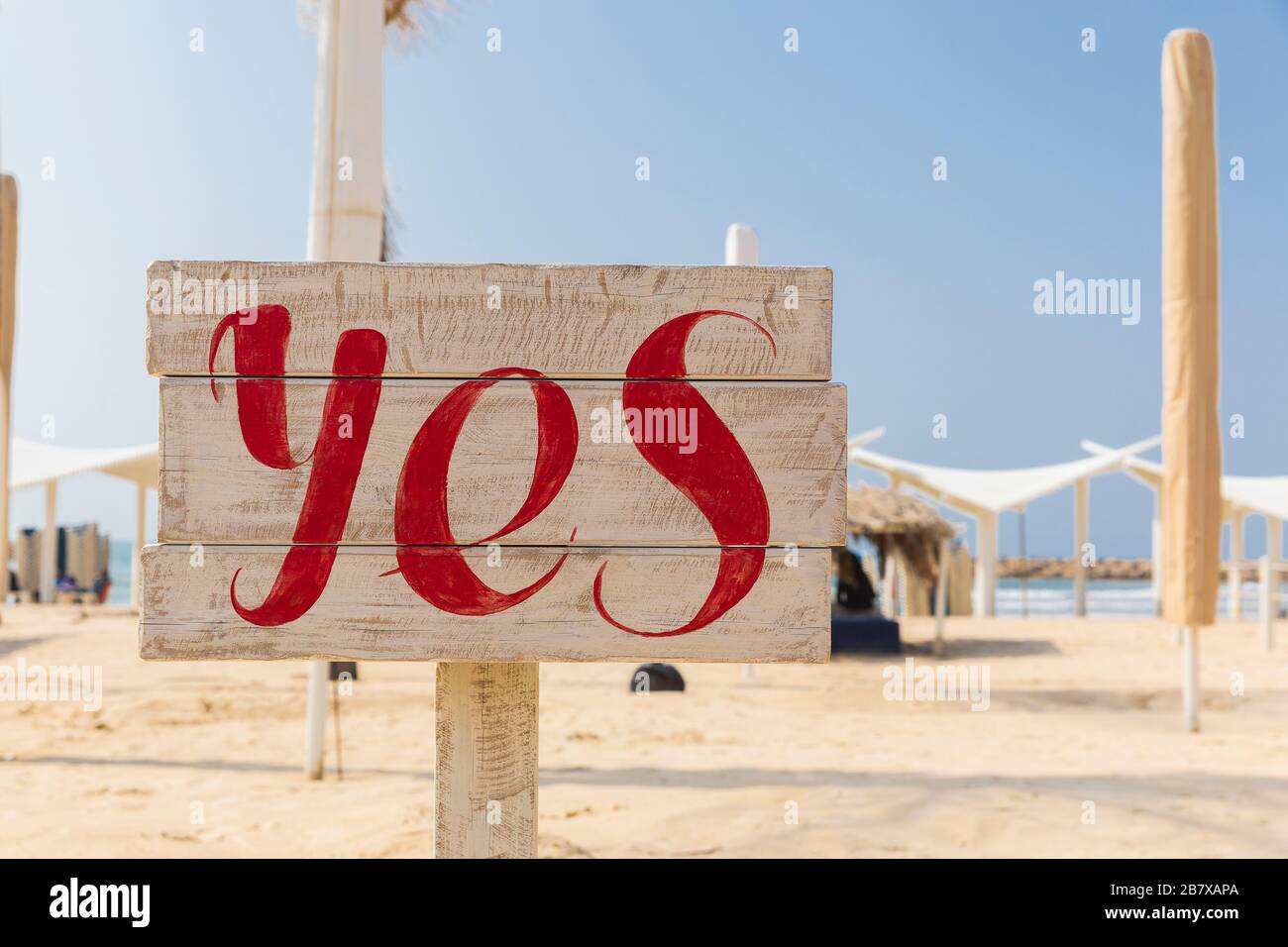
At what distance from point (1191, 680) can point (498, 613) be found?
7.67m

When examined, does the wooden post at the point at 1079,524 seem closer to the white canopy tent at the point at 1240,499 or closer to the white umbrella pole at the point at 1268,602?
the white canopy tent at the point at 1240,499

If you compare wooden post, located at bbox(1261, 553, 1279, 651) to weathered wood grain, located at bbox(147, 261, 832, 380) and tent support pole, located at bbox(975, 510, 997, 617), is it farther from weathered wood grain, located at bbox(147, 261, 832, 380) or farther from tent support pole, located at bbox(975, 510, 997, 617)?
weathered wood grain, located at bbox(147, 261, 832, 380)

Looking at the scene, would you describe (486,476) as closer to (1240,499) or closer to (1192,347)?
(1192,347)

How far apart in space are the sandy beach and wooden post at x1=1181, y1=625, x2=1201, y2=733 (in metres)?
0.21

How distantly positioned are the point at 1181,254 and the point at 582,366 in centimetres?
692

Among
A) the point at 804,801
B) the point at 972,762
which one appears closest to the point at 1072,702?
the point at 972,762

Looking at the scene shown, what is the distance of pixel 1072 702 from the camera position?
32.3 ft

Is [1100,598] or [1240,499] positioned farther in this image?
[1100,598]

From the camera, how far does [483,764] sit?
2324 mm

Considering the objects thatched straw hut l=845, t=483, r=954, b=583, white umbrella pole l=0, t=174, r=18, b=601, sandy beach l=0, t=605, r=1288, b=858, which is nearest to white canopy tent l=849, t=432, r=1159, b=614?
thatched straw hut l=845, t=483, r=954, b=583

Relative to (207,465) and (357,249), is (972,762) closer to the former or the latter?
(357,249)

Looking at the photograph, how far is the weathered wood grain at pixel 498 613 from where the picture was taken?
6.84ft

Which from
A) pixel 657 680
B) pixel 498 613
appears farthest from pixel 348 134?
pixel 657 680

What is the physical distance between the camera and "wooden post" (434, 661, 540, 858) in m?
2.32
